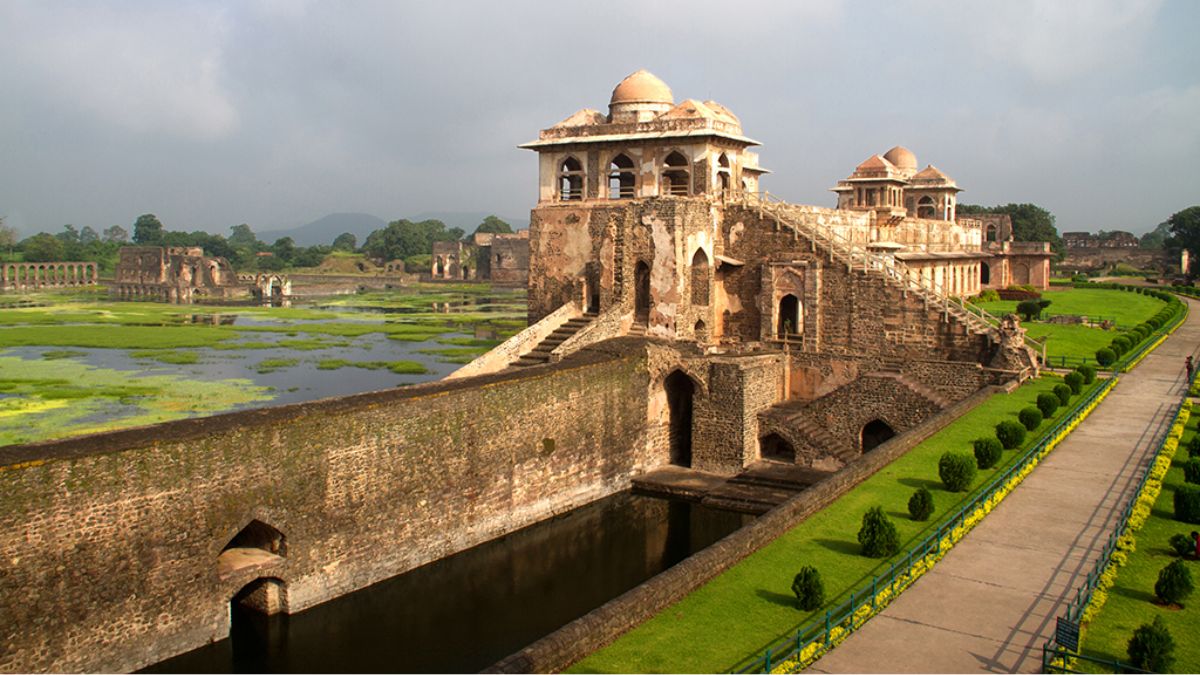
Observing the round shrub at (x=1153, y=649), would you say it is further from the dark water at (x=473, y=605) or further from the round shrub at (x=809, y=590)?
the dark water at (x=473, y=605)

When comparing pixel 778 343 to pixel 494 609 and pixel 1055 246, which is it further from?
pixel 1055 246

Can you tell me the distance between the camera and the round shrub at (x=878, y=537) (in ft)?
48.3

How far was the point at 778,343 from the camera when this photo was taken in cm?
3030

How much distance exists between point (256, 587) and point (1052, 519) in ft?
44.1

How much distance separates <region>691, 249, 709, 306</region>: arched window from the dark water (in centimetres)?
878

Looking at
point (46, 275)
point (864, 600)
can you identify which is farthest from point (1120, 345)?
point (46, 275)

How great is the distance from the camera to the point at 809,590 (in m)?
12.8

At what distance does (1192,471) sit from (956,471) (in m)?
3.97

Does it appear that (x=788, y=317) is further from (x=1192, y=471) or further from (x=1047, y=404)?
(x=1192, y=471)

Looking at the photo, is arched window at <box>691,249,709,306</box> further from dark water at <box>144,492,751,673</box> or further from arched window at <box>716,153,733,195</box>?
dark water at <box>144,492,751,673</box>

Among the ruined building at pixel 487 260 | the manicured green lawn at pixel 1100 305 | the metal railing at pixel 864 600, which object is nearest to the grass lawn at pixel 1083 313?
the manicured green lawn at pixel 1100 305

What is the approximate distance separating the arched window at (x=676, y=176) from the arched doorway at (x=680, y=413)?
727cm

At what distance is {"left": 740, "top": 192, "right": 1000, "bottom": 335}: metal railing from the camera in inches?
1099

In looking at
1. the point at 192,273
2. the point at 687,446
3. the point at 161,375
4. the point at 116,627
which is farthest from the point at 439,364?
the point at 192,273
